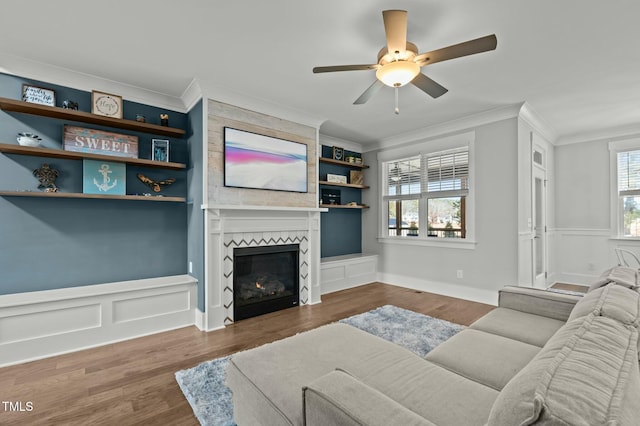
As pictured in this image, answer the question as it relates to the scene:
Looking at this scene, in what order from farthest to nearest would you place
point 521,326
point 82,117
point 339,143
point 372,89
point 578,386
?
1. point 339,143
2. point 82,117
3. point 372,89
4. point 521,326
5. point 578,386

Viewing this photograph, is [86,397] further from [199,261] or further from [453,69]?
[453,69]

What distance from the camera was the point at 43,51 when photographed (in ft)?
8.75

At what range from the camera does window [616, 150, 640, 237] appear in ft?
15.9

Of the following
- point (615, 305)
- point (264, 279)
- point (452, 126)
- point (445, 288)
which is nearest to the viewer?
point (615, 305)

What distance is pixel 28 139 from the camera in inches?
109

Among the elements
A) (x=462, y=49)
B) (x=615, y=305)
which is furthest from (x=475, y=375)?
(x=462, y=49)

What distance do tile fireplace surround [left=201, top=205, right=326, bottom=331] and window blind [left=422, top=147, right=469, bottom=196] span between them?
2.08 m

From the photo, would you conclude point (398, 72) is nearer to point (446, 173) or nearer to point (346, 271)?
point (446, 173)

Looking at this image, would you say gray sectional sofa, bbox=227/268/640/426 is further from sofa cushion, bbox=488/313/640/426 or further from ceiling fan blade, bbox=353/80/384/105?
ceiling fan blade, bbox=353/80/384/105

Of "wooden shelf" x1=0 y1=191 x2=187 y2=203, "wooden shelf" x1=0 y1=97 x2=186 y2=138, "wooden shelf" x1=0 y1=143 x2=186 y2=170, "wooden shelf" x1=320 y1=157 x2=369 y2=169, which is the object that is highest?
"wooden shelf" x1=0 y1=97 x2=186 y2=138

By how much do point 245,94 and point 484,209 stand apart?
364cm

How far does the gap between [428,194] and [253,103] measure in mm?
3170

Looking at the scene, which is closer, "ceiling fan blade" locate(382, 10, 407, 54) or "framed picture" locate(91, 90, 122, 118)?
"ceiling fan blade" locate(382, 10, 407, 54)

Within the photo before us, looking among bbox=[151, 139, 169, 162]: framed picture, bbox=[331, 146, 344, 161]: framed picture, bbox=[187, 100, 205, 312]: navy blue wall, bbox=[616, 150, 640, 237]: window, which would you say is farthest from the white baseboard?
bbox=[151, 139, 169, 162]: framed picture
